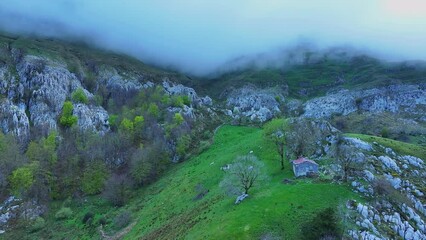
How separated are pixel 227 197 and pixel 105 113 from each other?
Result: 124m

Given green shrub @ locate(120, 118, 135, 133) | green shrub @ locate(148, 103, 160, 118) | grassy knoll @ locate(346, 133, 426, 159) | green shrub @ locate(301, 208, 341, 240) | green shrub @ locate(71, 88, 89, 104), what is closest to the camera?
green shrub @ locate(301, 208, 341, 240)

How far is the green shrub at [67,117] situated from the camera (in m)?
149

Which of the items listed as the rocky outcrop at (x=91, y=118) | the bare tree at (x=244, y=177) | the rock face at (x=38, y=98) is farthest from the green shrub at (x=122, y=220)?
the rock face at (x=38, y=98)

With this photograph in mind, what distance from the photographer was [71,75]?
7461 inches

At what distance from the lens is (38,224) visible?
84562 mm

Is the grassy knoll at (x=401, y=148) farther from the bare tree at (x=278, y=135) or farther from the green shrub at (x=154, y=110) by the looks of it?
the green shrub at (x=154, y=110)

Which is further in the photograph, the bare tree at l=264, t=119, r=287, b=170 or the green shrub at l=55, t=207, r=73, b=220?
the green shrub at l=55, t=207, r=73, b=220

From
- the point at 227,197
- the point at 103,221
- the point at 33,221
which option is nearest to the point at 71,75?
the point at 33,221

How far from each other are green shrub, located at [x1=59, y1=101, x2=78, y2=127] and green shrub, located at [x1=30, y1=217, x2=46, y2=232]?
6961 centimetres

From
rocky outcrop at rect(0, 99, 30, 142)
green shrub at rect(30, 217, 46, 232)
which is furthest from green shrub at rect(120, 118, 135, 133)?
green shrub at rect(30, 217, 46, 232)

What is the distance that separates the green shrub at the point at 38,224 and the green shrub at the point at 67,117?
228 feet

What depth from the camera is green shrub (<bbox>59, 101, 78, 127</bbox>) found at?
14925 centimetres

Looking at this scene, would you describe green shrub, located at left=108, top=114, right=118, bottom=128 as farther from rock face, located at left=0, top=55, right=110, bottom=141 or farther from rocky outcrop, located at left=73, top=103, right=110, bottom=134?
rock face, located at left=0, top=55, right=110, bottom=141

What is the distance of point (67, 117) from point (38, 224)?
77420 mm
